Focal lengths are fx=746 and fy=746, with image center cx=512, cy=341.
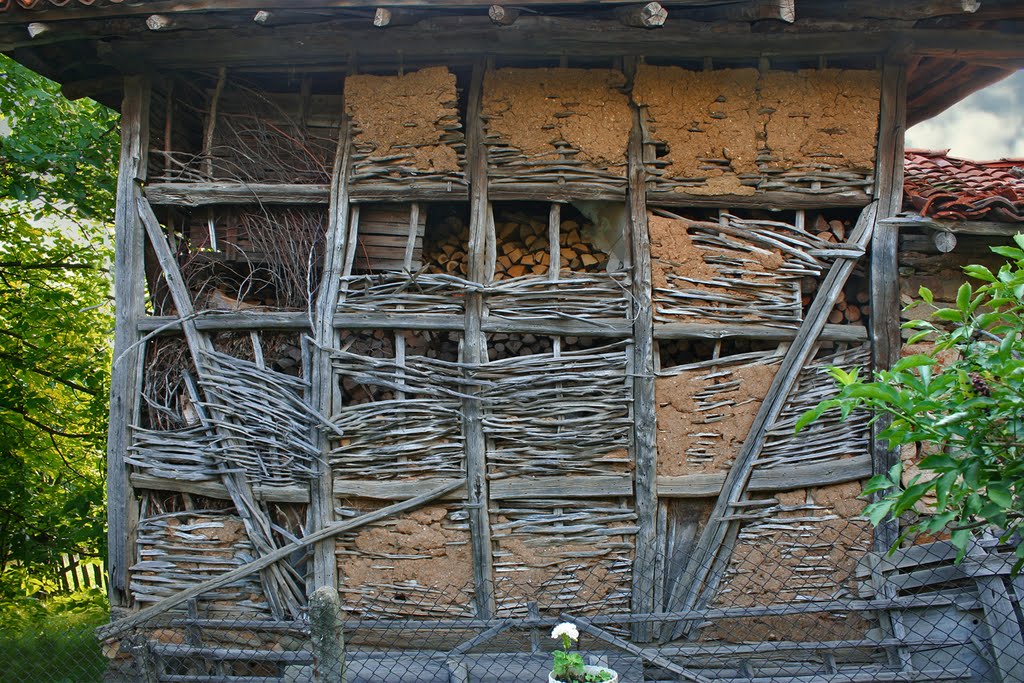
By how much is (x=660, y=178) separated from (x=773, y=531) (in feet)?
7.81

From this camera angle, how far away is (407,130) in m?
4.93

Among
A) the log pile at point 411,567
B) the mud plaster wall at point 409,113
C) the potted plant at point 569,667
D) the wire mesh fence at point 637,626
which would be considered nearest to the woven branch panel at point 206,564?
the wire mesh fence at point 637,626

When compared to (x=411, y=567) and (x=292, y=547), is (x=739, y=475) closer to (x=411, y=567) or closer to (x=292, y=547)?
(x=411, y=567)

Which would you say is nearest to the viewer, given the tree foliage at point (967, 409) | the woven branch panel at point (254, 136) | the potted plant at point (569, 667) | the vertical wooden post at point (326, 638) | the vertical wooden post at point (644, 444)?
the tree foliage at point (967, 409)

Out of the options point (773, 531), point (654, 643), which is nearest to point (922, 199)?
point (773, 531)

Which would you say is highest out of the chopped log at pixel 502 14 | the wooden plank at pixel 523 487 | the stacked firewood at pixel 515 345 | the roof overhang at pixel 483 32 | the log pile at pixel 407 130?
the roof overhang at pixel 483 32

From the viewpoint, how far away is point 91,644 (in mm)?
5969

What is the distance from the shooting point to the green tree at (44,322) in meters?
6.86

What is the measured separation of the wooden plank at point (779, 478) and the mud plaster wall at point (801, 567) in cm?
10

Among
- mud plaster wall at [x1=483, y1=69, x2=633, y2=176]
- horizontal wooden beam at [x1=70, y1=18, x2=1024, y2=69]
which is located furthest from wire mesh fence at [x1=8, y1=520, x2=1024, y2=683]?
horizontal wooden beam at [x1=70, y1=18, x2=1024, y2=69]

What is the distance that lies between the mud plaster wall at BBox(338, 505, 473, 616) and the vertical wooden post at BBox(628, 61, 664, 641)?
110 centimetres

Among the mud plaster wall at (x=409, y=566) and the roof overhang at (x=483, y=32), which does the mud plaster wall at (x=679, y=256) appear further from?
the mud plaster wall at (x=409, y=566)

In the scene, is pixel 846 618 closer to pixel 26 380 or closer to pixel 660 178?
pixel 660 178

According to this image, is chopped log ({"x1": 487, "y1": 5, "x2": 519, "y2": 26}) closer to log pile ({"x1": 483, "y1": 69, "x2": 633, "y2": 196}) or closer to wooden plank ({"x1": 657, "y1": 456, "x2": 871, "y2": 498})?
log pile ({"x1": 483, "y1": 69, "x2": 633, "y2": 196})
